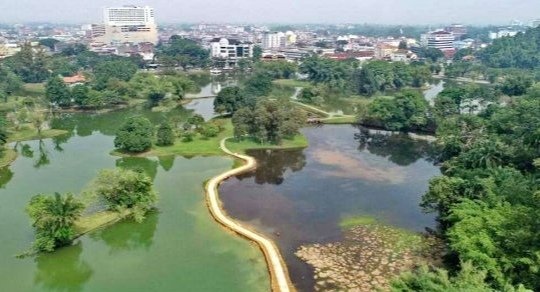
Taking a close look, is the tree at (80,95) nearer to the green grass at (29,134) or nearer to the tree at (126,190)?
the green grass at (29,134)

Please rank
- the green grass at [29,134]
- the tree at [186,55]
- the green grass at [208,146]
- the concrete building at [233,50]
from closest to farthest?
the green grass at [208,146], the green grass at [29,134], the tree at [186,55], the concrete building at [233,50]

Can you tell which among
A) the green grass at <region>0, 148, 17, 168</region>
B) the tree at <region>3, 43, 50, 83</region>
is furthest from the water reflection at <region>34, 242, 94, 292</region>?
the tree at <region>3, 43, 50, 83</region>

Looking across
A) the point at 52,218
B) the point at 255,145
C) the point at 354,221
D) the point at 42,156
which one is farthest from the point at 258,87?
the point at 52,218

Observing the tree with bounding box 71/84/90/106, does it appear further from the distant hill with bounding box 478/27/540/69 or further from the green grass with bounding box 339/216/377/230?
the distant hill with bounding box 478/27/540/69

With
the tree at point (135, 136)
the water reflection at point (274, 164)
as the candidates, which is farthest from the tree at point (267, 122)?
the tree at point (135, 136)

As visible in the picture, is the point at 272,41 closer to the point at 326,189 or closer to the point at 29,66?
the point at 29,66
